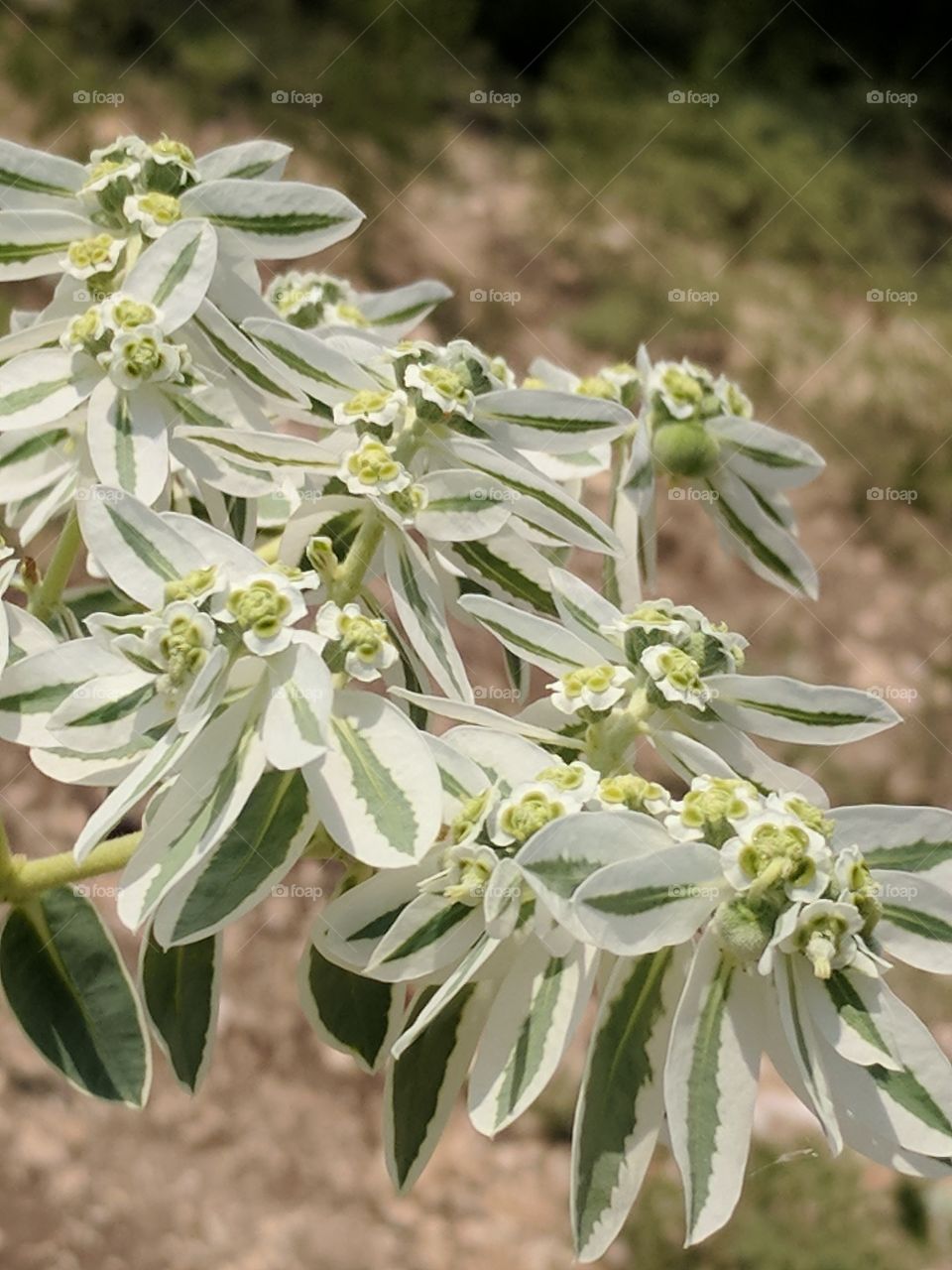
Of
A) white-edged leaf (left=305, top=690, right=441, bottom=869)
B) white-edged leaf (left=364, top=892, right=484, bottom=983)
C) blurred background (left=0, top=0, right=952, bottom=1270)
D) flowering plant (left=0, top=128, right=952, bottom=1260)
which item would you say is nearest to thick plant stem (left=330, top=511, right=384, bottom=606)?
flowering plant (left=0, top=128, right=952, bottom=1260)

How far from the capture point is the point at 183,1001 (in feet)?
3.43

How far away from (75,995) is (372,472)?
0.49 meters

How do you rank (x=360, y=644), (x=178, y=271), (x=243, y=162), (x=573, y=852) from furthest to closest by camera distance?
1. (x=243, y=162)
2. (x=178, y=271)
3. (x=360, y=644)
4. (x=573, y=852)

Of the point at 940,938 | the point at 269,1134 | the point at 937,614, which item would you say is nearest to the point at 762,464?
the point at 940,938

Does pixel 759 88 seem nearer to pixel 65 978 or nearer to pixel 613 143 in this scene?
pixel 613 143

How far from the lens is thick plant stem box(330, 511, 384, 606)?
3.18ft

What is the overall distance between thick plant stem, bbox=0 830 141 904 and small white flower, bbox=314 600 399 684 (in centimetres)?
23

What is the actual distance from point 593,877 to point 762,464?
2.02 ft

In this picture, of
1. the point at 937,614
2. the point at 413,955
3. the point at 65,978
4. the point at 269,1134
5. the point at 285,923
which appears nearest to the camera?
the point at 413,955

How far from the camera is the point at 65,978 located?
1.12 m

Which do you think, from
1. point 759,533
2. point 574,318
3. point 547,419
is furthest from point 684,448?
point 574,318

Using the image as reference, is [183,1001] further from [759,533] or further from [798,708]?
[759,533]

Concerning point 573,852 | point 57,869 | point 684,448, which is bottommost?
point 57,869

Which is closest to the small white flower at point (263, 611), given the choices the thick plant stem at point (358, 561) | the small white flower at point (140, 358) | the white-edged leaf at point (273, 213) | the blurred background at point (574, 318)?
the thick plant stem at point (358, 561)
